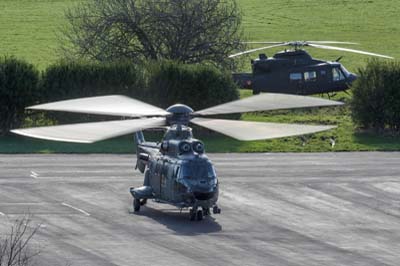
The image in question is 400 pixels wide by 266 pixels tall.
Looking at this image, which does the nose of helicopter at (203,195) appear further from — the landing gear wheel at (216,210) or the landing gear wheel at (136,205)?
the landing gear wheel at (136,205)

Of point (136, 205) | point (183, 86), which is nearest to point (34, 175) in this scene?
point (136, 205)

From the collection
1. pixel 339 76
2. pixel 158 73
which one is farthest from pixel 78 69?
pixel 339 76

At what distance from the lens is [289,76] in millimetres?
55562

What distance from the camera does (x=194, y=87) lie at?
51156 mm

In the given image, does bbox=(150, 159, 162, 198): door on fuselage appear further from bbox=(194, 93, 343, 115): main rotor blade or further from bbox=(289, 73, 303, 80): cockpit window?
bbox=(289, 73, 303, 80): cockpit window

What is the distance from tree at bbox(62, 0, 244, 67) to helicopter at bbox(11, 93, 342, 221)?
2273 cm

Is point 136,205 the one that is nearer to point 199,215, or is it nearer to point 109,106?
point 199,215

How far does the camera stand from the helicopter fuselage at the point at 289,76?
5556 cm

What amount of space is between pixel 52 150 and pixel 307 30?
4616 cm

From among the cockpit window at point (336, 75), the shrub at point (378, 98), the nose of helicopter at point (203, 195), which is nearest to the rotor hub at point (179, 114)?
the nose of helicopter at point (203, 195)

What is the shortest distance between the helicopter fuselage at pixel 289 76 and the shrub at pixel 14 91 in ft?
34.2

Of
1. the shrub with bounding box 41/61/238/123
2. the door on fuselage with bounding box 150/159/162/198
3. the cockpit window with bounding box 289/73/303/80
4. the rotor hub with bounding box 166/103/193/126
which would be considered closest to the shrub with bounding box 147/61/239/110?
the shrub with bounding box 41/61/238/123

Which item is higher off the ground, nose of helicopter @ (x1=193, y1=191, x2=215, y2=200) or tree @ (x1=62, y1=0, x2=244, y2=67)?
tree @ (x1=62, y1=0, x2=244, y2=67)

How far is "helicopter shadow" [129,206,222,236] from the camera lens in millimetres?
30875
